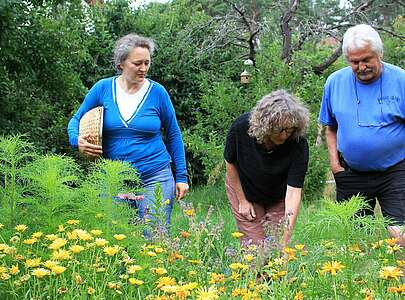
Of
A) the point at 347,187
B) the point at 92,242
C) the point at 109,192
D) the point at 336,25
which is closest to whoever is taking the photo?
the point at 92,242

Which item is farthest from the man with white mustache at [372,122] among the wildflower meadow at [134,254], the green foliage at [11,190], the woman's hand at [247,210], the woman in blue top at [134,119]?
the green foliage at [11,190]

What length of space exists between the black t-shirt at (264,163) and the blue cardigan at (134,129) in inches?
18.8

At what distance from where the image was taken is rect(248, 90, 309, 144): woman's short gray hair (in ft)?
12.4

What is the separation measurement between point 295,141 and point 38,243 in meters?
1.78

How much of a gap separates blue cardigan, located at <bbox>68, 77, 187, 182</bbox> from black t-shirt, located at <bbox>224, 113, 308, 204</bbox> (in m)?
0.48

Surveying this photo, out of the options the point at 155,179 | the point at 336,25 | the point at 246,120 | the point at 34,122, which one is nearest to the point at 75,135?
the point at 155,179

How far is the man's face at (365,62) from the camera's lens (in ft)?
13.3

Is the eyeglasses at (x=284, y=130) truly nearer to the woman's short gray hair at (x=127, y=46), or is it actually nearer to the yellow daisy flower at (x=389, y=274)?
the woman's short gray hair at (x=127, y=46)

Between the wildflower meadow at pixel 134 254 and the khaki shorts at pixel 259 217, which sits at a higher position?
the wildflower meadow at pixel 134 254

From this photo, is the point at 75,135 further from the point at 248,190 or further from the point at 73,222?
the point at 73,222

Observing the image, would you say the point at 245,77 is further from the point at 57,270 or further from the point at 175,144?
the point at 57,270

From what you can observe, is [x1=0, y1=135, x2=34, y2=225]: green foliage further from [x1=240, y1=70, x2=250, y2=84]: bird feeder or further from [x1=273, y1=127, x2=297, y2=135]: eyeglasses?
[x1=240, y1=70, x2=250, y2=84]: bird feeder

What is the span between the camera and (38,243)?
9.50ft

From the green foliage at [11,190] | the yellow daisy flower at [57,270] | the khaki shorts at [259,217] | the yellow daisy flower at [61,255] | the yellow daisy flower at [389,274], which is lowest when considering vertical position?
the khaki shorts at [259,217]
